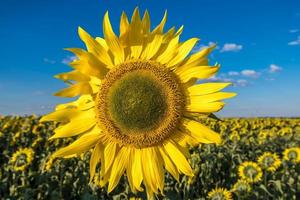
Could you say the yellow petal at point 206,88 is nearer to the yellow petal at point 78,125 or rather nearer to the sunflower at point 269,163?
the yellow petal at point 78,125

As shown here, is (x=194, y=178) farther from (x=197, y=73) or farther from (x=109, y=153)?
(x=197, y=73)

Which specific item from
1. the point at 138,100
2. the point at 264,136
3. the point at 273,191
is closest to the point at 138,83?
the point at 138,100

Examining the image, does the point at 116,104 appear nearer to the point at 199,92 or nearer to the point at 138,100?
the point at 138,100

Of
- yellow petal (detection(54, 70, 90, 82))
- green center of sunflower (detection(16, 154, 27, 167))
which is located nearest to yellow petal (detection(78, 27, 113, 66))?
yellow petal (detection(54, 70, 90, 82))

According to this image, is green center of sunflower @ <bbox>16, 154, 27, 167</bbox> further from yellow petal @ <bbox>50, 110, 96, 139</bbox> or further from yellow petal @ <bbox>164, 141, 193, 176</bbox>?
yellow petal @ <bbox>164, 141, 193, 176</bbox>

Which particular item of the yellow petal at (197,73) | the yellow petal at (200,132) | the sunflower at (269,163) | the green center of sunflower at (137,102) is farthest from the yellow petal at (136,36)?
the sunflower at (269,163)
